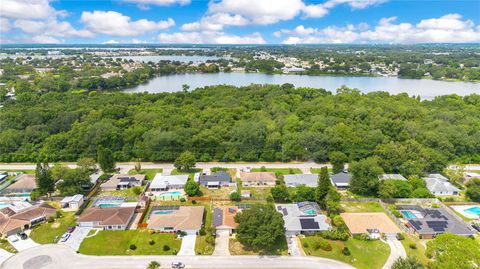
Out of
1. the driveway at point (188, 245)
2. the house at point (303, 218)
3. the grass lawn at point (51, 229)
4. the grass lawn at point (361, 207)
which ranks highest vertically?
the house at point (303, 218)

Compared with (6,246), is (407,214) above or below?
above

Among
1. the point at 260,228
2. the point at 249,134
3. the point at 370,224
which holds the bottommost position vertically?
the point at 370,224

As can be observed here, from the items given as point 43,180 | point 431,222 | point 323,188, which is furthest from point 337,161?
point 43,180

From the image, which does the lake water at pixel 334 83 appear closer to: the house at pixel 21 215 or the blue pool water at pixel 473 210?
the blue pool water at pixel 473 210

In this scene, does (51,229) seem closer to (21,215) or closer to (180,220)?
(21,215)

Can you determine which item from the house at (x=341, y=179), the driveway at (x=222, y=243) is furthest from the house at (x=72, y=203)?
the house at (x=341, y=179)

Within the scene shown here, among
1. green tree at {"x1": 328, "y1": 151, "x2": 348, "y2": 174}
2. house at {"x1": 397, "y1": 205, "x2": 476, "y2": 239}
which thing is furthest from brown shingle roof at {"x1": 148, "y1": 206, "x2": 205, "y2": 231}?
house at {"x1": 397, "y1": 205, "x2": 476, "y2": 239}

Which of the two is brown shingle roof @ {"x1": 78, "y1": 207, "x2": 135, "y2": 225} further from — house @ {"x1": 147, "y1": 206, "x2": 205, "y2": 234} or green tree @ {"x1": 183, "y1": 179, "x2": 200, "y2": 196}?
green tree @ {"x1": 183, "y1": 179, "x2": 200, "y2": 196}
